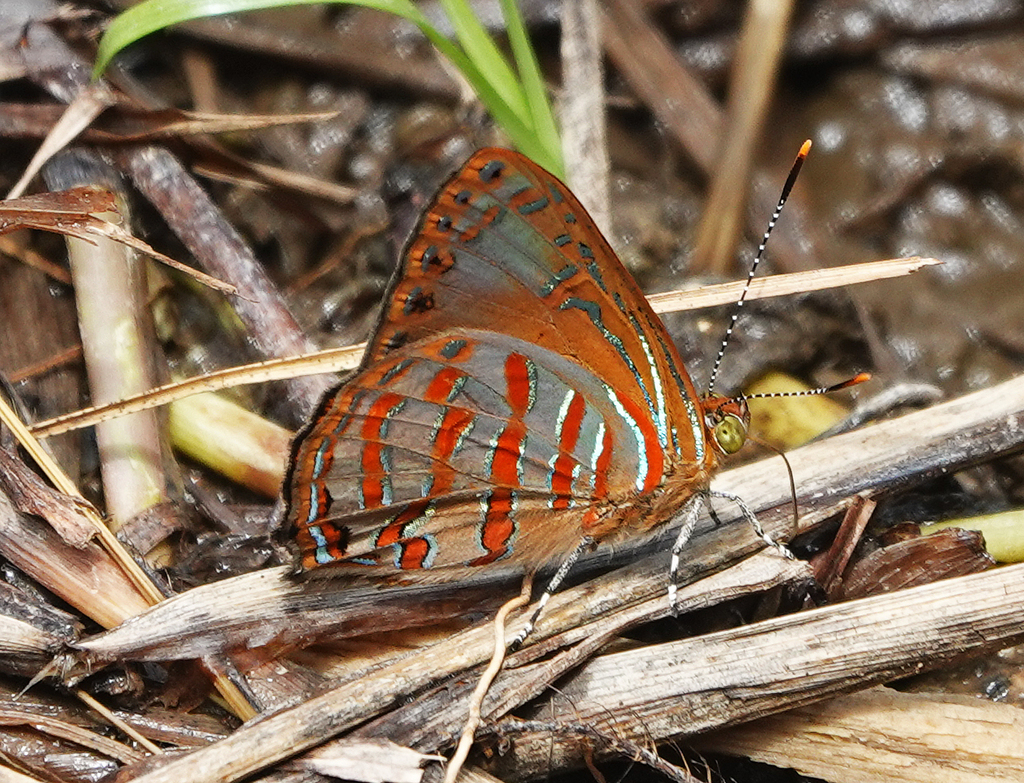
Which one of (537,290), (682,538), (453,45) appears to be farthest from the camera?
(453,45)

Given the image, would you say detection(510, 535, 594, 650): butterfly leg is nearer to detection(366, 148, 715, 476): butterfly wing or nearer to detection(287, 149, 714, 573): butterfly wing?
detection(287, 149, 714, 573): butterfly wing

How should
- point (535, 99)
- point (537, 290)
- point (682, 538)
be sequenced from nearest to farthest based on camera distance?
point (537, 290)
point (682, 538)
point (535, 99)

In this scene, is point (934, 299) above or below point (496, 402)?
above

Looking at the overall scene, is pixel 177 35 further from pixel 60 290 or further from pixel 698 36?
pixel 698 36

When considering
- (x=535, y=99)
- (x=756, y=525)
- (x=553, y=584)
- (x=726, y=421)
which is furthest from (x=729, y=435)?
(x=535, y=99)

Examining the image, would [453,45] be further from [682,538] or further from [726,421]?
[682,538]

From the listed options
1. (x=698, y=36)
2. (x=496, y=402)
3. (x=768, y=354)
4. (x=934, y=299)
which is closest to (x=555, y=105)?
(x=698, y=36)

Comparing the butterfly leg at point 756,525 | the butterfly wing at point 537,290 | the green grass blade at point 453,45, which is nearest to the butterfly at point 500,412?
the butterfly wing at point 537,290
